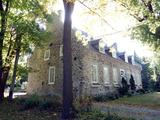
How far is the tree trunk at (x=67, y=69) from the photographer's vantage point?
1206 centimetres

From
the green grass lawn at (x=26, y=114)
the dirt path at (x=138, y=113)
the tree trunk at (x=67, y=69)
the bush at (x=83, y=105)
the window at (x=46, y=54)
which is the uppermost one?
the window at (x=46, y=54)

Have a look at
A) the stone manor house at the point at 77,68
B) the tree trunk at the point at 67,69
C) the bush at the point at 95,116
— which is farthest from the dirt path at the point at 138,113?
the stone manor house at the point at 77,68

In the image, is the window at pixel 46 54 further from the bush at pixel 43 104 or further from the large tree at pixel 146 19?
the large tree at pixel 146 19

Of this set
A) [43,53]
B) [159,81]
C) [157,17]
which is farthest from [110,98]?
[159,81]

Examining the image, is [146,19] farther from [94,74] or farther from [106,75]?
[106,75]

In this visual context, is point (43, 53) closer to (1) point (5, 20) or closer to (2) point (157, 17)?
(1) point (5, 20)

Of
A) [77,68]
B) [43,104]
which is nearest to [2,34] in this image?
[43,104]

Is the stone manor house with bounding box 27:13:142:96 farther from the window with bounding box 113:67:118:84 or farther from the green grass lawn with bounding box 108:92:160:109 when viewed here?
the green grass lawn with bounding box 108:92:160:109

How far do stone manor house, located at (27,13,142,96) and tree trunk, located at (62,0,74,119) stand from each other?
31.7 feet

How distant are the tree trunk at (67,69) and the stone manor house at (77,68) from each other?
968cm

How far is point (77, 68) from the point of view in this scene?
24.4m

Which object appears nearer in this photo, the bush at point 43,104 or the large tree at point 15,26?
the bush at point 43,104

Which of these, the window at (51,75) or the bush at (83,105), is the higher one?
the window at (51,75)

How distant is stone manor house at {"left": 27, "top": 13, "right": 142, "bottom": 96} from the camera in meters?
24.5
